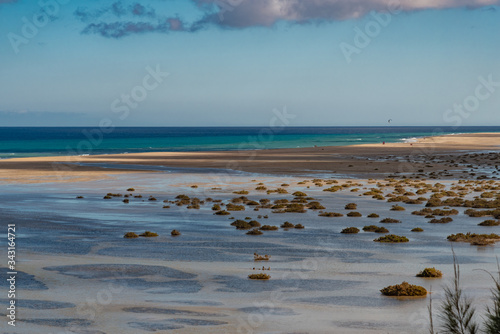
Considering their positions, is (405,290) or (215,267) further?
(215,267)

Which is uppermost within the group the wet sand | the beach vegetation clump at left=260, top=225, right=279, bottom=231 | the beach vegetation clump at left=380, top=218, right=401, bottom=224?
the beach vegetation clump at left=380, top=218, right=401, bottom=224

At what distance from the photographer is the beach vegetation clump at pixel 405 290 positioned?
23.8 metres

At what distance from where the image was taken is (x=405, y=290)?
23891mm

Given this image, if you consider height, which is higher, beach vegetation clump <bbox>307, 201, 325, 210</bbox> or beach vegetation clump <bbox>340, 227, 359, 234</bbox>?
beach vegetation clump <bbox>307, 201, 325, 210</bbox>

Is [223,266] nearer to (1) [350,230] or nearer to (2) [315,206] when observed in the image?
(1) [350,230]

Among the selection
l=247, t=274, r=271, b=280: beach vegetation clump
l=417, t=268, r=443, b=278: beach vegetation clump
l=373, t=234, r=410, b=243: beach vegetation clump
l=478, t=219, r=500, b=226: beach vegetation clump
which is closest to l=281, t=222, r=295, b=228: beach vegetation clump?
l=373, t=234, r=410, b=243: beach vegetation clump

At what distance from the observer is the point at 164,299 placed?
929 inches

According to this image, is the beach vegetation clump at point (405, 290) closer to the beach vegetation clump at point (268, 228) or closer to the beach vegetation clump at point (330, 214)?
the beach vegetation clump at point (268, 228)

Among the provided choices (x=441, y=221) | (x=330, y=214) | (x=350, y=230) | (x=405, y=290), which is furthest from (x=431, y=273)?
(x=330, y=214)

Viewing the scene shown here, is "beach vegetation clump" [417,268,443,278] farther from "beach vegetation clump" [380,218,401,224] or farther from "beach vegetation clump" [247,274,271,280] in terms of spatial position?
"beach vegetation clump" [380,218,401,224]

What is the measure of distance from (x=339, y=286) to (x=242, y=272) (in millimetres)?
4514

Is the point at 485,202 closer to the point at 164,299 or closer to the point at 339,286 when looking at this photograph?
the point at 339,286

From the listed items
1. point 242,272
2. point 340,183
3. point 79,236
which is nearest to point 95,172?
point 340,183

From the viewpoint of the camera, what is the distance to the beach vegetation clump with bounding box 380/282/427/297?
23.8m
